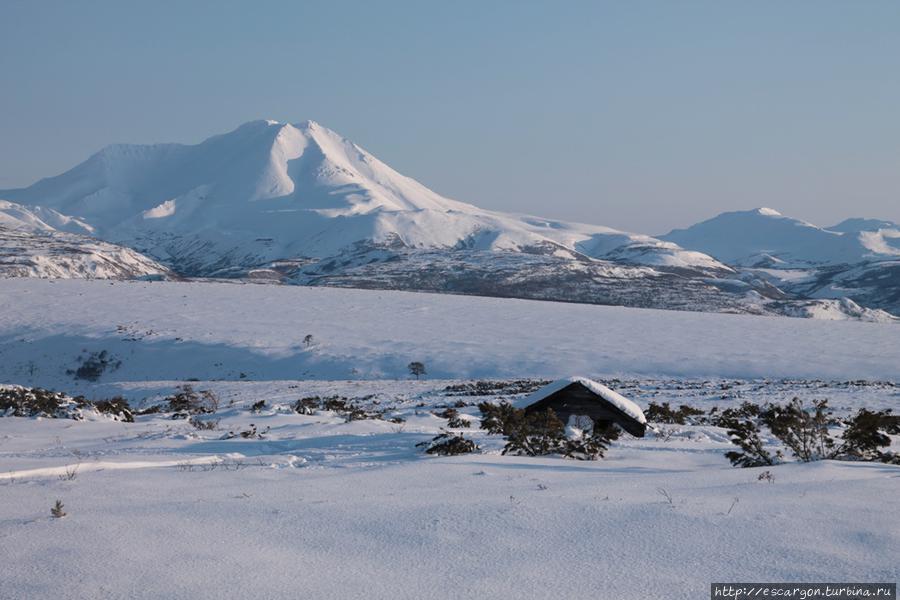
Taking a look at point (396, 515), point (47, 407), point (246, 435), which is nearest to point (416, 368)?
point (47, 407)

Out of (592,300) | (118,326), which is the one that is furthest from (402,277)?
(118,326)

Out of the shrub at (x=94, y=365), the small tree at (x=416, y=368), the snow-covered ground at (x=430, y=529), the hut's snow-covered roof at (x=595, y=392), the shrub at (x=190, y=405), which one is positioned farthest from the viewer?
the small tree at (x=416, y=368)

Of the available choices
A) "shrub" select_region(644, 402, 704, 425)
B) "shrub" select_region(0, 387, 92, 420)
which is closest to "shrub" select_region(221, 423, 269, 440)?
"shrub" select_region(0, 387, 92, 420)

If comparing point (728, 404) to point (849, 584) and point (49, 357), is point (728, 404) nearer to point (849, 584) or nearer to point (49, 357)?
point (849, 584)

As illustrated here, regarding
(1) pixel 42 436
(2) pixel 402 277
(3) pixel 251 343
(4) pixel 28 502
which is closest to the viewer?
(4) pixel 28 502

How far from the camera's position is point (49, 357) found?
3628cm

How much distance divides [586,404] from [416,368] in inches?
872

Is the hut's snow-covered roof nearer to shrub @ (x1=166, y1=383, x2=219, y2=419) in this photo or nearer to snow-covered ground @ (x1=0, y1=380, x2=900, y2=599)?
snow-covered ground @ (x1=0, y1=380, x2=900, y2=599)

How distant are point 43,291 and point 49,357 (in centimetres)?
1699

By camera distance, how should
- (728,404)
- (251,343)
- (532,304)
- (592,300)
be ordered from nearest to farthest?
(728,404)
(251,343)
(532,304)
(592,300)

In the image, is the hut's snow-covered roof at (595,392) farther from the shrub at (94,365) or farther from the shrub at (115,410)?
the shrub at (94,365)

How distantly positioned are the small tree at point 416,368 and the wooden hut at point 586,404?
845 inches

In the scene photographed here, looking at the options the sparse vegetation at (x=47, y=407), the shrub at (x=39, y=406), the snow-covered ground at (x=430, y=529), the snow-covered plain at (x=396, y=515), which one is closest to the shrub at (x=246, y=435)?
the snow-covered plain at (x=396, y=515)

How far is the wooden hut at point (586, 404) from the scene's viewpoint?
13.9 meters
